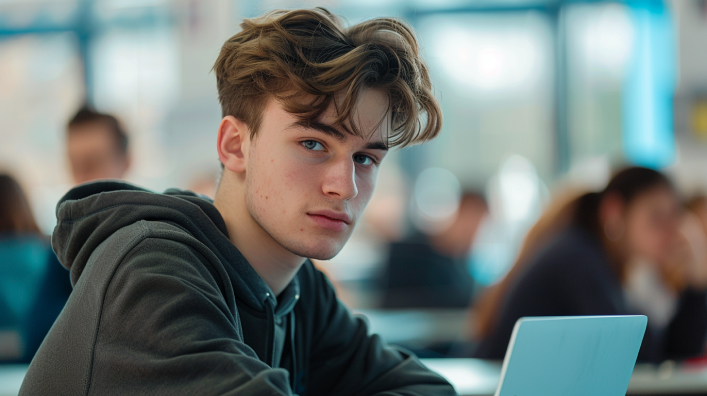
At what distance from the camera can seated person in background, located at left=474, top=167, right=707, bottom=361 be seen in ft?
7.16

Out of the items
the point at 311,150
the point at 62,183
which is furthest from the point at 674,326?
the point at 62,183

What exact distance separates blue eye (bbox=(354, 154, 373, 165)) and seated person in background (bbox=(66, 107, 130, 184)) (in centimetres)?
177

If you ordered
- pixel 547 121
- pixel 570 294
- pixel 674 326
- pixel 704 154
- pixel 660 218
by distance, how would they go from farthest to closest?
pixel 547 121, pixel 704 154, pixel 674 326, pixel 660 218, pixel 570 294

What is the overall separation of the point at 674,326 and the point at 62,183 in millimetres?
5294

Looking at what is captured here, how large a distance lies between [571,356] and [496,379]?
74 centimetres

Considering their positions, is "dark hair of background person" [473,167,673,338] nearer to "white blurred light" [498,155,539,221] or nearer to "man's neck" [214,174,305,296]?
"man's neck" [214,174,305,296]

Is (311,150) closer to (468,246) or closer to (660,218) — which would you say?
(660,218)

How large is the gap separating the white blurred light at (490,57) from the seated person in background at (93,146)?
3.58 meters

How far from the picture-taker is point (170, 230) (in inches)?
35.0

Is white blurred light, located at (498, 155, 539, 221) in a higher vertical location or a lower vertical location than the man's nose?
lower

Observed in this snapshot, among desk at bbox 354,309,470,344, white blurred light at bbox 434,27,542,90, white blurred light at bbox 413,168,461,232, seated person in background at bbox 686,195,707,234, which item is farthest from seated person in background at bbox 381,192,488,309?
white blurred light at bbox 434,27,542,90

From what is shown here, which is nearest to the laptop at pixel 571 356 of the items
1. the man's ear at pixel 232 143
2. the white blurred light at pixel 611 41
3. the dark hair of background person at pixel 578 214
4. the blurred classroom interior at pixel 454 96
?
the man's ear at pixel 232 143

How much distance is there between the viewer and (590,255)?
7.29 ft

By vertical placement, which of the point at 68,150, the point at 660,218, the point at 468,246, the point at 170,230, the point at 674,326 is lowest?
the point at 468,246
